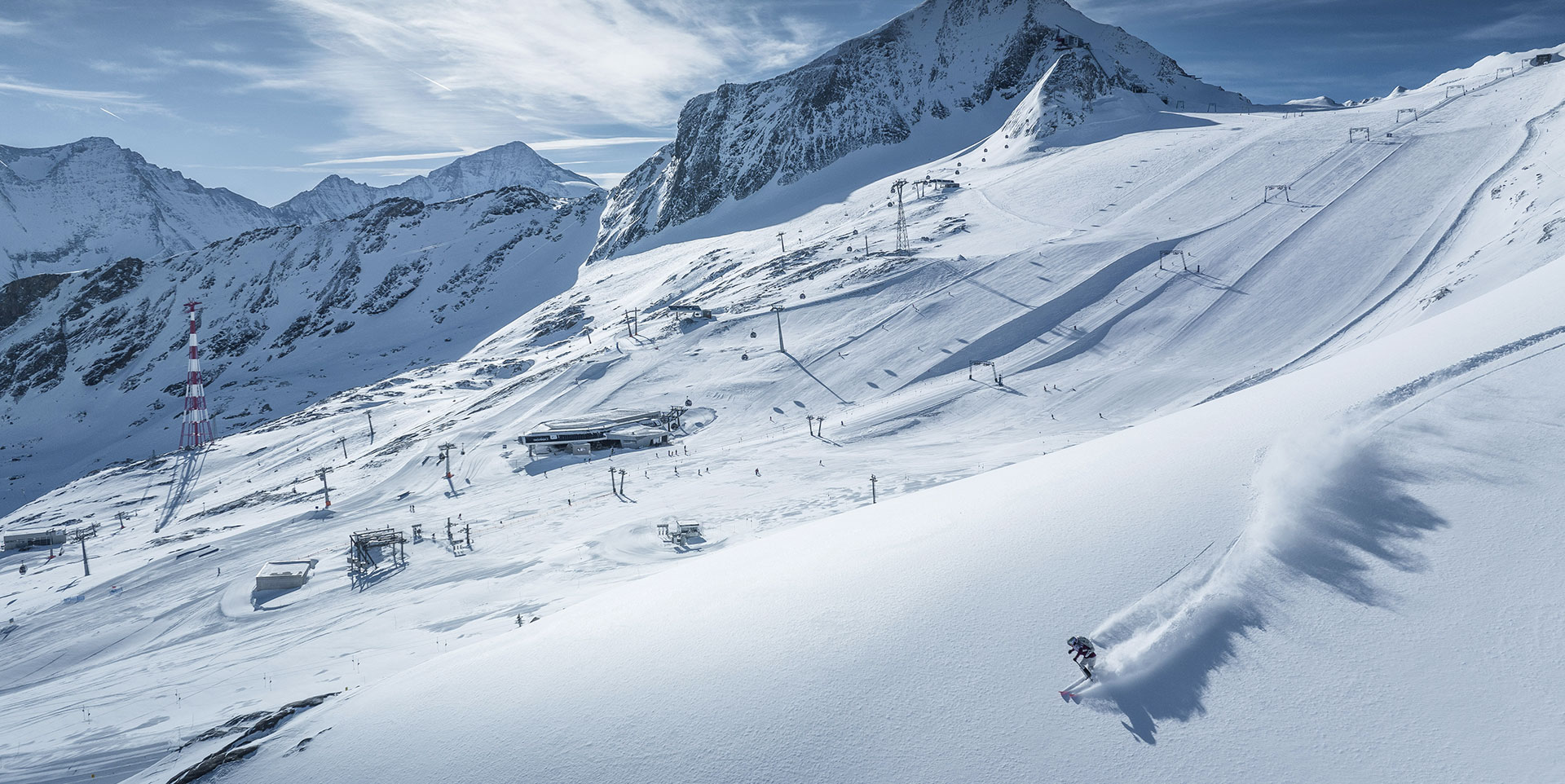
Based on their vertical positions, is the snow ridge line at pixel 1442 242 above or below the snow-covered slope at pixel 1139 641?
above

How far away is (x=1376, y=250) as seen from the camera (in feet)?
149

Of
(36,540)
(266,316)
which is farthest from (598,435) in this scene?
(266,316)

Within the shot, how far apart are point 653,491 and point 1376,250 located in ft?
162

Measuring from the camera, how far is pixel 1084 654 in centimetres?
835

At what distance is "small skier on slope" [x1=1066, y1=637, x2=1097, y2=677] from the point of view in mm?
8305

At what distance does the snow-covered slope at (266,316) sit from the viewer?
121312 millimetres

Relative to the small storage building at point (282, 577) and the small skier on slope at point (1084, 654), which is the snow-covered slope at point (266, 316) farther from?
the small skier on slope at point (1084, 654)

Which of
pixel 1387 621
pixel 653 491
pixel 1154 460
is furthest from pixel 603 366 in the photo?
pixel 1387 621

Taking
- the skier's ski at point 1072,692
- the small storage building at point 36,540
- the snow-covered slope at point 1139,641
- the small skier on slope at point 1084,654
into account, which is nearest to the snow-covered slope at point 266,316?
the small storage building at point 36,540

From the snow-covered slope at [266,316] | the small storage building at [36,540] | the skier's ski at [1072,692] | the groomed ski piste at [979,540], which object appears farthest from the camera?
the snow-covered slope at [266,316]

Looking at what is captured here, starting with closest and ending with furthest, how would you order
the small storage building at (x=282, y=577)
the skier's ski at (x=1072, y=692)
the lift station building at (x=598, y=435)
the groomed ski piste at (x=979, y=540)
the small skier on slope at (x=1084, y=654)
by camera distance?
the groomed ski piste at (x=979, y=540) → the skier's ski at (x=1072, y=692) → the small skier on slope at (x=1084, y=654) → the small storage building at (x=282, y=577) → the lift station building at (x=598, y=435)

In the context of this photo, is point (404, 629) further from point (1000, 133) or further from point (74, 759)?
point (1000, 133)

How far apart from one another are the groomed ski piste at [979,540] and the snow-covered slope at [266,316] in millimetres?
62596

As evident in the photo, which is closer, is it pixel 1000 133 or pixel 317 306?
pixel 1000 133
